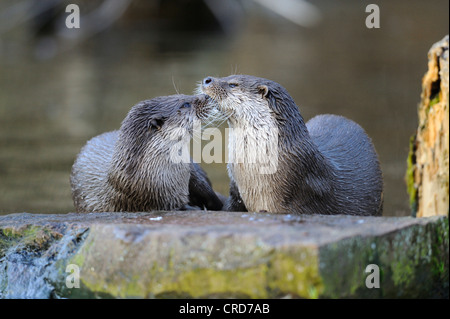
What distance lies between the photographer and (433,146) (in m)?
3.19

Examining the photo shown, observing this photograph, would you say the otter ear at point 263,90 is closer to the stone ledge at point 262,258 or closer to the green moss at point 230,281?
the stone ledge at point 262,258

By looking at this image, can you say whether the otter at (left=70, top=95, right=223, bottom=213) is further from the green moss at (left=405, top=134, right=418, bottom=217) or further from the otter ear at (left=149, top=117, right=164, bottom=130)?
the green moss at (left=405, top=134, right=418, bottom=217)

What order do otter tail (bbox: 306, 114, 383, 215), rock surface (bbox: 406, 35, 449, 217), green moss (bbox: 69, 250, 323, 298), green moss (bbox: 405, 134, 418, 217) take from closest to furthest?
green moss (bbox: 69, 250, 323, 298) → rock surface (bbox: 406, 35, 449, 217) → green moss (bbox: 405, 134, 418, 217) → otter tail (bbox: 306, 114, 383, 215)

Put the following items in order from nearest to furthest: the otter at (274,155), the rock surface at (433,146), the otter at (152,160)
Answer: the rock surface at (433,146) < the otter at (274,155) < the otter at (152,160)

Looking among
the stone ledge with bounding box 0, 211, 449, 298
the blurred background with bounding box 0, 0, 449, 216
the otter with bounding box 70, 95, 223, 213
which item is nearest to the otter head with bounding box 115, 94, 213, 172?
the otter with bounding box 70, 95, 223, 213

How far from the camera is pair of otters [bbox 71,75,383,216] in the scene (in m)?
3.64

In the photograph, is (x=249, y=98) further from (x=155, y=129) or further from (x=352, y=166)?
(x=352, y=166)

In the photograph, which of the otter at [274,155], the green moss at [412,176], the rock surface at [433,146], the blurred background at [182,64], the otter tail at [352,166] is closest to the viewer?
the rock surface at [433,146]

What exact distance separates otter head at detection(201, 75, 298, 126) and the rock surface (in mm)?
657

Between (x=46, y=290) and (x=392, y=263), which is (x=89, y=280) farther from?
(x=392, y=263)

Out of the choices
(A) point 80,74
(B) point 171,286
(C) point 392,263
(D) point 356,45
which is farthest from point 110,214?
(D) point 356,45

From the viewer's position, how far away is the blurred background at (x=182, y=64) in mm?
5977

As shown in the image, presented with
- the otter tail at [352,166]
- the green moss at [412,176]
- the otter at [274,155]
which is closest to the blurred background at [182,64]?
the otter tail at [352,166]

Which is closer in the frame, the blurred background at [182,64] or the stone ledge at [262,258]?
the stone ledge at [262,258]
